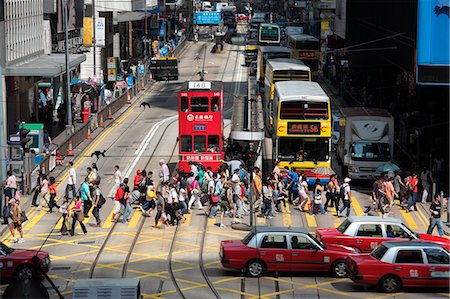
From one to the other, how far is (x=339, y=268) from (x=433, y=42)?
744 inches

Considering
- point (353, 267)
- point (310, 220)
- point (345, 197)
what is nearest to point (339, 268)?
point (353, 267)

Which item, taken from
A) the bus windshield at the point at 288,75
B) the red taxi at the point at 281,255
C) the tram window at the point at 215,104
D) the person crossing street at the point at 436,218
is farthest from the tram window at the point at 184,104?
the bus windshield at the point at 288,75

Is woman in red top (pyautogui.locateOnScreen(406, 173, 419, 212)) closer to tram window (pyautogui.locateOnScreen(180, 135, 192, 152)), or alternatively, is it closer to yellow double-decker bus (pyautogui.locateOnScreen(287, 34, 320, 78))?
tram window (pyautogui.locateOnScreen(180, 135, 192, 152))

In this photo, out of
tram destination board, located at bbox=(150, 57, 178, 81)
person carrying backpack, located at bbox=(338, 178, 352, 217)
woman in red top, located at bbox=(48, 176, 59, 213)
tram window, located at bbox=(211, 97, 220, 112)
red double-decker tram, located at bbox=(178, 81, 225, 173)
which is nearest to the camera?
person carrying backpack, located at bbox=(338, 178, 352, 217)

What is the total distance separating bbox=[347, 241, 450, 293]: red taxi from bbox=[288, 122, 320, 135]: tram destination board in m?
15.5

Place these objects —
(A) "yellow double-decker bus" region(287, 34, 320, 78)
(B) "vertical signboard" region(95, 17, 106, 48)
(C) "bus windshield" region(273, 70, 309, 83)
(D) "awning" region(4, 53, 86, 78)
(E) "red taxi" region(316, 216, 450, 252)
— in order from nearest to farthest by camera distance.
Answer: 1. (E) "red taxi" region(316, 216, 450, 252)
2. (D) "awning" region(4, 53, 86, 78)
3. (C) "bus windshield" region(273, 70, 309, 83)
4. (B) "vertical signboard" region(95, 17, 106, 48)
5. (A) "yellow double-decker bus" region(287, 34, 320, 78)

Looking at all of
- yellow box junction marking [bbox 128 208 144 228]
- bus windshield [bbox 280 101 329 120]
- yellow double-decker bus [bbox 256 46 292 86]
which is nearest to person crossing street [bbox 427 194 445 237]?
yellow box junction marking [bbox 128 208 144 228]

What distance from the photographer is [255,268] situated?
26.8 metres

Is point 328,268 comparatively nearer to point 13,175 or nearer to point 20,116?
point 13,175

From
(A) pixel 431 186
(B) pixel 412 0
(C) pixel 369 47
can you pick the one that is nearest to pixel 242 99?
(B) pixel 412 0

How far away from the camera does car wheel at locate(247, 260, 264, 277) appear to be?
26734 millimetres

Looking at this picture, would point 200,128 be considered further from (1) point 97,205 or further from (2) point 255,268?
(2) point 255,268

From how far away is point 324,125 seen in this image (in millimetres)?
40562

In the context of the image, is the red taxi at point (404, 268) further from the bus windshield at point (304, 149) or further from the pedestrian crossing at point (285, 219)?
the bus windshield at point (304, 149)
